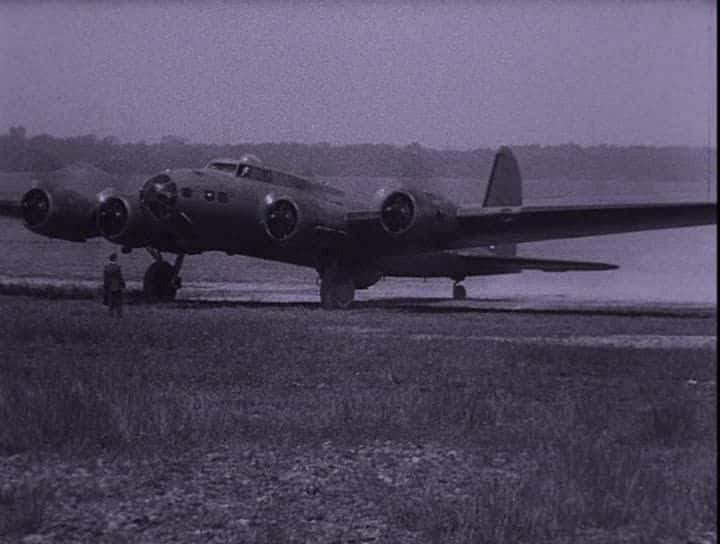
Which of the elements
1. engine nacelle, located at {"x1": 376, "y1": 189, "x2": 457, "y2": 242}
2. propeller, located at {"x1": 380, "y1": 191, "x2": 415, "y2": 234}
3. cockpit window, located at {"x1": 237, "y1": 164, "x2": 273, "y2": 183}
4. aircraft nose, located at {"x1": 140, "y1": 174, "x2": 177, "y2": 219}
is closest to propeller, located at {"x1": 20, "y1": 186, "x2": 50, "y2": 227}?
aircraft nose, located at {"x1": 140, "y1": 174, "x2": 177, "y2": 219}

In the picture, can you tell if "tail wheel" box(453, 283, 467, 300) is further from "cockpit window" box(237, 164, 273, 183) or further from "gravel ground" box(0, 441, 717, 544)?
"gravel ground" box(0, 441, 717, 544)

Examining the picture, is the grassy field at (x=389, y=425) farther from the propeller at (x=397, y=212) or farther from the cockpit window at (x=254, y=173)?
the cockpit window at (x=254, y=173)

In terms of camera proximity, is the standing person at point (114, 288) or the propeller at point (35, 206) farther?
the propeller at point (35, 206)

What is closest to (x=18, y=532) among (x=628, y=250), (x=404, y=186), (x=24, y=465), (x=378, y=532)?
(x=24, y=465)

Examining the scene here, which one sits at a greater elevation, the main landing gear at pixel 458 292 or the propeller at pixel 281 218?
the propeller at pixel 281 218

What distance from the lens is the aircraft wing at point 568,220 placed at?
19.4 metres

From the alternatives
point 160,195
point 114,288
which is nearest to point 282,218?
point 160,195

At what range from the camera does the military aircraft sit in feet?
67.5

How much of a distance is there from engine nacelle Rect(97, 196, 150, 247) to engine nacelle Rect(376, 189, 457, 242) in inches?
216

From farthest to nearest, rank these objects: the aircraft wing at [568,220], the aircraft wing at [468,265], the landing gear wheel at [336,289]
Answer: the aircraft wing at [468,265]
the landing gear wheel at [336,289]
the aircraft wing at [568,220]

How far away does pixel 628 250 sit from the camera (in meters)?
58.7

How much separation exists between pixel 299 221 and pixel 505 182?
10275 mm

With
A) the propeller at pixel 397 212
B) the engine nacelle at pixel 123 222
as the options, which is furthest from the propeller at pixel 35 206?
the propeller at pixel 397 212

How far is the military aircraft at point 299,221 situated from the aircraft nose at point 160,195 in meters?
0.02
